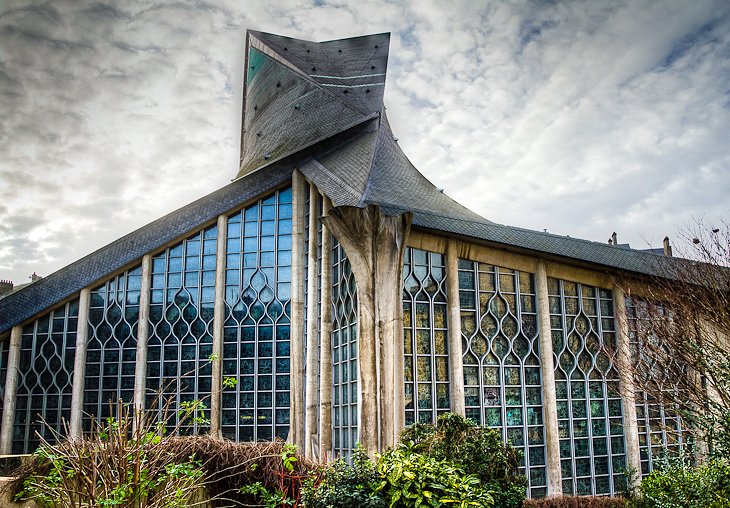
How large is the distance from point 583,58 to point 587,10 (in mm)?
1255

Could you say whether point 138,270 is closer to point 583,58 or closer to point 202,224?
point 202,224

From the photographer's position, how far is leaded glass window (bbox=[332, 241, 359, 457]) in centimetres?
1493

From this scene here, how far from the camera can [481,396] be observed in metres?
14.7

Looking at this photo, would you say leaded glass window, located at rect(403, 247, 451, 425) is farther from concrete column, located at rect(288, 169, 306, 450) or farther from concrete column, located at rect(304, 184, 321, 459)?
concrete column, located at rect(288, 169, 306, 450)

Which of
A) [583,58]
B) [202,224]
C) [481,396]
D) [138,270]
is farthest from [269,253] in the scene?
[583,58]

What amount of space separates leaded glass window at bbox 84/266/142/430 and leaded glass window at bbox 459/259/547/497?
10.1 meters

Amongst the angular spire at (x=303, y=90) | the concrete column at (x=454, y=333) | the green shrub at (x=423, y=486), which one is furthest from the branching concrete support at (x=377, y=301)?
the angular spire at (x=303, y=90)

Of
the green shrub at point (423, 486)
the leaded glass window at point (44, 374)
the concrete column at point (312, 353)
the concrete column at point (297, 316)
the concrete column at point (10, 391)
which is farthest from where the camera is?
the leaded glass window at point (44, 374)

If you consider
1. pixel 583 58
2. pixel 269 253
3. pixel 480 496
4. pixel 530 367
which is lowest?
pixel 480 496

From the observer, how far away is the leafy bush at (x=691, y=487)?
921 cm

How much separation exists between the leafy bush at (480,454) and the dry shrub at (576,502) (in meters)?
4.59

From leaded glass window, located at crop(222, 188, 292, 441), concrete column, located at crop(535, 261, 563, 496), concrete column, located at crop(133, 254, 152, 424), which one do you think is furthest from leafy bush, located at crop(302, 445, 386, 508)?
concrete column, located at crop(133, 254, 152, 424)

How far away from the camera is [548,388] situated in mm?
15227

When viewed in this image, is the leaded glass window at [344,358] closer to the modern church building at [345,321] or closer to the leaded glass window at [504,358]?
the modern church building at [345,321]
